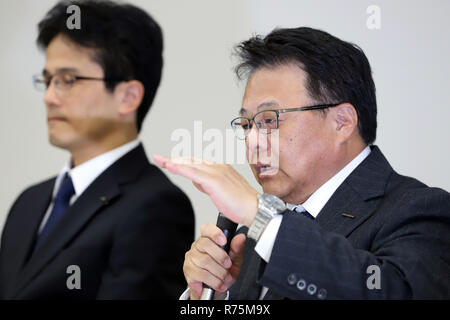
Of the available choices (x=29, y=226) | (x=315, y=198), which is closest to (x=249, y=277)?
(x=315, y=198)

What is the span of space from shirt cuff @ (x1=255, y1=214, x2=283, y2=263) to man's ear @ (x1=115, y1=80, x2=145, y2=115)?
1016 millimetres

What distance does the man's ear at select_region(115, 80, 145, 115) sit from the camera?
5.90 ft

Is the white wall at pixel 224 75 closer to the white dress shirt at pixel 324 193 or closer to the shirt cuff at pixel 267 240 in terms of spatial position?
the white dress shirt at pixel 324 193

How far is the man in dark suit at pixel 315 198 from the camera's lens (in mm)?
873

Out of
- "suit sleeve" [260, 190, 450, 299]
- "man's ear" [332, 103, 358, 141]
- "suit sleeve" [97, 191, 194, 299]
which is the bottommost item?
"suit sleeve" [97, 191, 194, 299]

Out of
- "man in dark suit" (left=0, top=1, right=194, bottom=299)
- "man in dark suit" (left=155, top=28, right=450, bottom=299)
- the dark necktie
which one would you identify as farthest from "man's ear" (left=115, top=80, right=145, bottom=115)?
"man in dark suit" (left=155, top=28, right=450, bottom=299)

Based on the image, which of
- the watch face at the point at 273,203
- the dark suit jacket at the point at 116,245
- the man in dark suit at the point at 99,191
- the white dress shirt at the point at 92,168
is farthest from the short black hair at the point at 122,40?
the watch face at the point at 273,203

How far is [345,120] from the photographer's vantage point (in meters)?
1.30

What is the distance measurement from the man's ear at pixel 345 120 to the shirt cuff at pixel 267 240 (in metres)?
0.46

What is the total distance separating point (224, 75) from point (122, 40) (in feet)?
1.16

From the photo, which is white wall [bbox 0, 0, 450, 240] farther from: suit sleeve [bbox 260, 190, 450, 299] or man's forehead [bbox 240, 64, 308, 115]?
suit sleeve [bbox 260, 190, 450, 299]

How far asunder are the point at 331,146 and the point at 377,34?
478 millimetres

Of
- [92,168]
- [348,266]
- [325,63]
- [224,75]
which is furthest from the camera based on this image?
[224,75]

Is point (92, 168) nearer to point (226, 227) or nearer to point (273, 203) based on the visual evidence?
point (226, 227)
